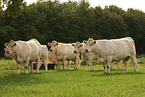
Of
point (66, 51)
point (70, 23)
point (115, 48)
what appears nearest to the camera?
point (115, 48)

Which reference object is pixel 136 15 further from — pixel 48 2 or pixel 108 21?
pixel 48 2

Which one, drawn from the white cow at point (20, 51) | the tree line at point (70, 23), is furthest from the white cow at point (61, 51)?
the tree line at point (70, 23)

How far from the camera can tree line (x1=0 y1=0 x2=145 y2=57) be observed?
54375 mm

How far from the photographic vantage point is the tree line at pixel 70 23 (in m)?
54.4

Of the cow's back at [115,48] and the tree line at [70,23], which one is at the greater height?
the tree line at [70,23]

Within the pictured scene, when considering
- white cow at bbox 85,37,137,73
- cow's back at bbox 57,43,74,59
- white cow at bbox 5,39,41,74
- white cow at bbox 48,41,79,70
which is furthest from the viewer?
cow's back at bbox 57,43,74,59

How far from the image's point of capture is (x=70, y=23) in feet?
213

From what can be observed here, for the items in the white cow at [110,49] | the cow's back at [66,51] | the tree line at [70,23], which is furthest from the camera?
→ the tree line at [70,23]

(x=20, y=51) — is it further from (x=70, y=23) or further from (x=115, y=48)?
(x=70, y=23)

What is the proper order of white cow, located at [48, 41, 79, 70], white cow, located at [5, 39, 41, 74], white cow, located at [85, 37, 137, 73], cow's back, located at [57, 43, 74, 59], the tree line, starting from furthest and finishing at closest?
the tree line < cow's back, located at [57, 43, 74, 59] < white cow, located at [48, 41, 79, 70] < white cow, located at [85, 37, 137, 73] < white cow, located at [5, 39, 41, 74]

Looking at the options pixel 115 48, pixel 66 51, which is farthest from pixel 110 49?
pixel 66 51

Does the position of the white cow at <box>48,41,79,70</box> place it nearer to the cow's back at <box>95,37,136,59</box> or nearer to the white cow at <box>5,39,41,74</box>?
the white cow at <box>5,39,41,74</box>

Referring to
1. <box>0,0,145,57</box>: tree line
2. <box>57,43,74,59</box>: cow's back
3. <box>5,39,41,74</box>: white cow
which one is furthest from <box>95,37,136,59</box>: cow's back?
<box>0,0,145,57</box>: tree line

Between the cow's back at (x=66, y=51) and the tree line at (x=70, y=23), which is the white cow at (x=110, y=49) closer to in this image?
the cow's back at (x=66, y=51)
